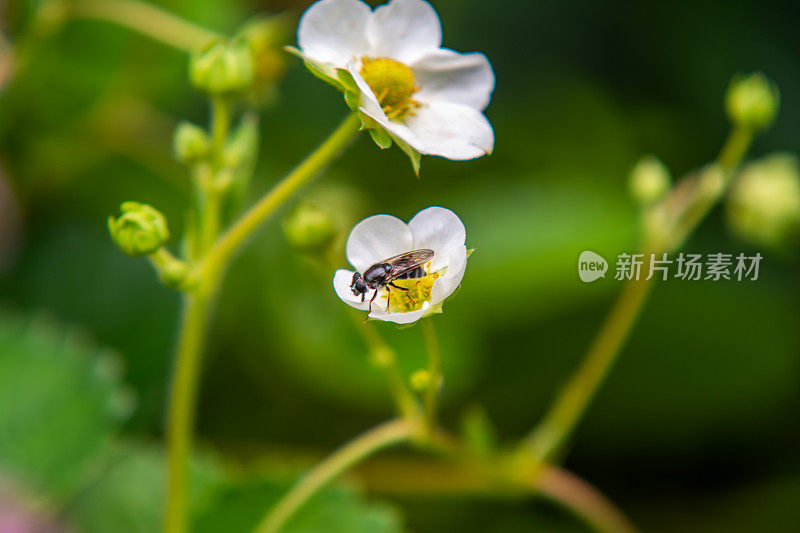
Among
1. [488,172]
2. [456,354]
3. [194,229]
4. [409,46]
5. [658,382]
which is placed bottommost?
[194,229]

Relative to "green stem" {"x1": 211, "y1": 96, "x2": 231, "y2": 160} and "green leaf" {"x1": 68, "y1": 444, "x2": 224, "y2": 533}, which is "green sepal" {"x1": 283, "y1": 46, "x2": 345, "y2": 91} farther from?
"green leaf" {"x1": 68, "y1": 444, "x2": 224, "y2": 533}

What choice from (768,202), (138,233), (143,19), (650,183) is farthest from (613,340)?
(143,19)

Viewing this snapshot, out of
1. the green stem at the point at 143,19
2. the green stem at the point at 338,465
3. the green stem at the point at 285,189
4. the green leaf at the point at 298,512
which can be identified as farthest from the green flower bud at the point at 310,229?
the green stem at the point at 143,19

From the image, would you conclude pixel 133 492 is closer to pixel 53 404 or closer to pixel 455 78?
pixel 53 404

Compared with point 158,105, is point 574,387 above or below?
below

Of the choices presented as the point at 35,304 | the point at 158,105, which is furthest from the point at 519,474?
the point at 158,105

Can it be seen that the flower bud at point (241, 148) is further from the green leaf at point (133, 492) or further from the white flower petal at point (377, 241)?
the green leaf at point (133, 492)

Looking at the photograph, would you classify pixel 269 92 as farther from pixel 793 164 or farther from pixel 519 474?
pixel 793 164
